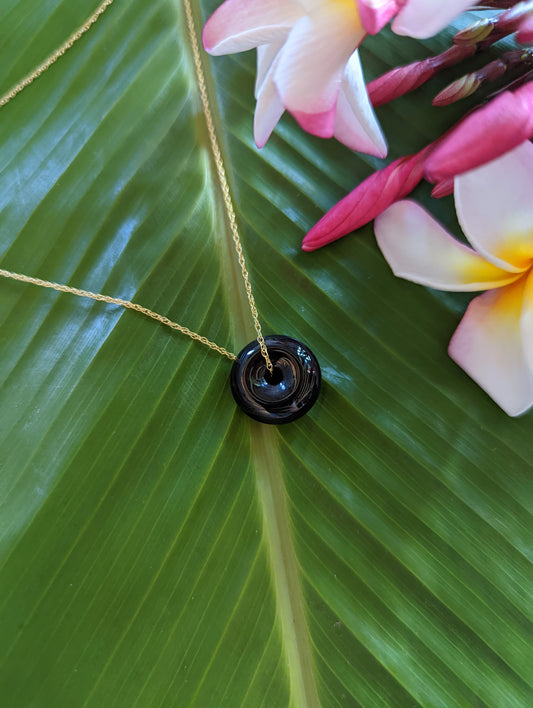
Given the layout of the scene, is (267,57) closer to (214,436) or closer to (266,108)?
(266,108)

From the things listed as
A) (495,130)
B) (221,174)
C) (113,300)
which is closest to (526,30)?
(495,130)

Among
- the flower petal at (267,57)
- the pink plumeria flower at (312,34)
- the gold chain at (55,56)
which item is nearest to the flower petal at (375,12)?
the pink plumeria flower at (312,34)

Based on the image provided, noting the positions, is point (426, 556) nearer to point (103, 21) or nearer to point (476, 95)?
point (476, 95)

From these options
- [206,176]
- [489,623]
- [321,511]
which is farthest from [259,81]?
[489,623]

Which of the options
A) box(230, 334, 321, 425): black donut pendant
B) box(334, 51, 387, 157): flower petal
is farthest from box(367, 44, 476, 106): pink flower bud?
box(230, 334, 321, 425): black donut pendant

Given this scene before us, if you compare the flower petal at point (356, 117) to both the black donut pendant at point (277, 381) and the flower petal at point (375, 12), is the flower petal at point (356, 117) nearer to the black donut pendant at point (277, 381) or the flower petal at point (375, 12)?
the flower petal at point (375, 12)
